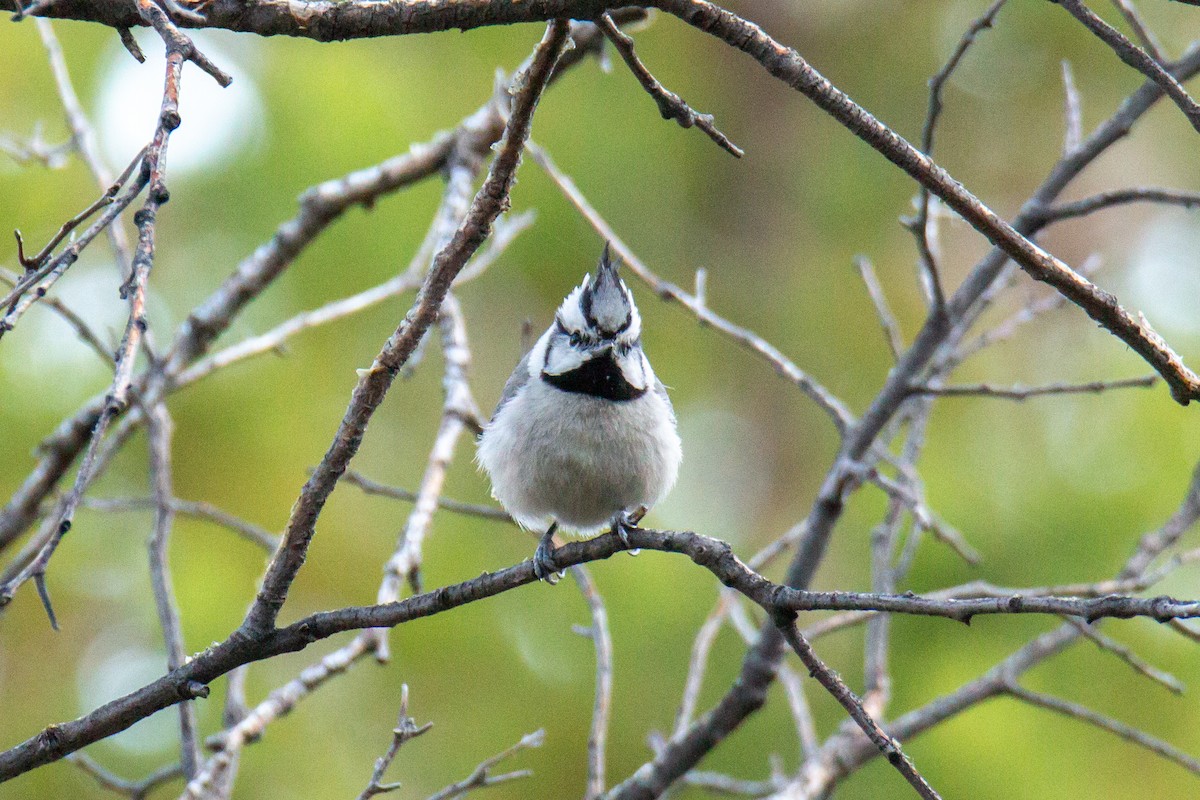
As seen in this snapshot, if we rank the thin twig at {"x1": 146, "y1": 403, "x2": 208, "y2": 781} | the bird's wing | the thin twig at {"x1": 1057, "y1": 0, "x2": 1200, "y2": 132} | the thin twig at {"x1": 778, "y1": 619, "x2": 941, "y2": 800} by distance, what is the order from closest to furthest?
the thin twig at {"x1": 778, "y1": 619, "x2": 941, "y2": 800}, the thin twig at {"x1": 1057, "y1": 0, "x2": 1200, "y2": 132}, the thin twig at {"x1": 146, "y1": 403, "x2": 208, "y2": 781}, the bird's wing

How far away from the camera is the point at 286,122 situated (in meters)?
5.74

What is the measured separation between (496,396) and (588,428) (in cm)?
318

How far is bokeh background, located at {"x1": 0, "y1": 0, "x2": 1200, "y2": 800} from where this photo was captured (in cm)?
475

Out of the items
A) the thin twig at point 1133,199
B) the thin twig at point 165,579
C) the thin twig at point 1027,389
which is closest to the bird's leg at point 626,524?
the thin twig at point 1027,389

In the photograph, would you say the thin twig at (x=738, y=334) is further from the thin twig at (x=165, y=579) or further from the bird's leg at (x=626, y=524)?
the thin twig at (x=165, y=579)

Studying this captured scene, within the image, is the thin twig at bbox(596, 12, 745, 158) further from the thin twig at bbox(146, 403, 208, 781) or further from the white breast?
the thin twig at bbox(146, 403, 208, 781)

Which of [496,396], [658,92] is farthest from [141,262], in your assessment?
[496,396]

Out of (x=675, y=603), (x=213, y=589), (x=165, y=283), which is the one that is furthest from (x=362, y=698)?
(x=165, y=283)

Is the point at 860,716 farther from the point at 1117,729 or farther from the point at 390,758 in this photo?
the point at 1117,729

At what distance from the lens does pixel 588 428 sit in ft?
10.4

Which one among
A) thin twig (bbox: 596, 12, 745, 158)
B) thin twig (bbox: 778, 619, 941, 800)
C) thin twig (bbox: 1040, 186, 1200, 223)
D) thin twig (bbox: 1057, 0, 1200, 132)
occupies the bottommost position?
thin twig (bbox: 778, 619, 941, 800)

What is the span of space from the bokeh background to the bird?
1.82m

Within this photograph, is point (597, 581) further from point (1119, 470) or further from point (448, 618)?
point (1119, 470)

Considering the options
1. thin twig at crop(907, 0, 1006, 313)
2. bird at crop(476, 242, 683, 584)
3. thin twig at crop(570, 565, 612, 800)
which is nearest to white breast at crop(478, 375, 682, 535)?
bird at crop(476, 242, 683, 584)
